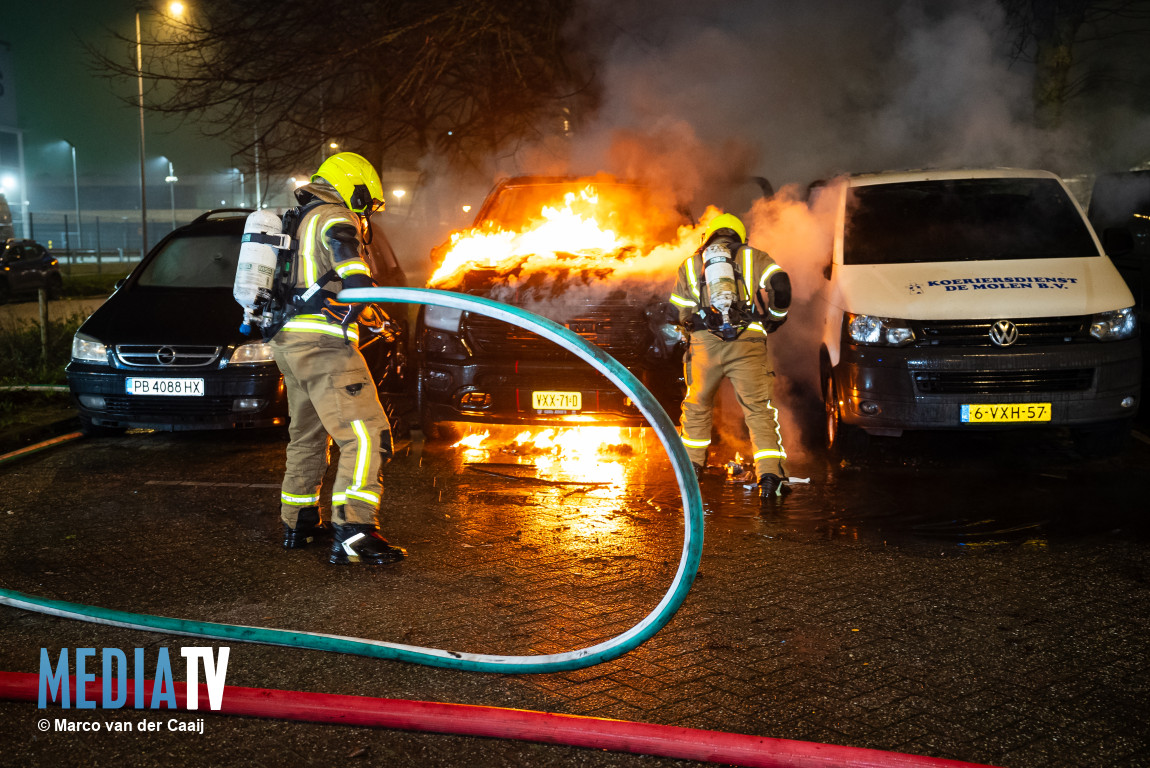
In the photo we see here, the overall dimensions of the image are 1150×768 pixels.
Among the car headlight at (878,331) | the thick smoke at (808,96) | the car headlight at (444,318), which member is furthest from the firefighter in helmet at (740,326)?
the thick smoke at (808,96)

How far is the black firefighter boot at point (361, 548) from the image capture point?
5.05m

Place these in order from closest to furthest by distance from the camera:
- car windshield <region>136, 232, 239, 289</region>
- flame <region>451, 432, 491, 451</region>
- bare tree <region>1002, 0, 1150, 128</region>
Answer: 1. flame <region>451, 432, 491, 451</region>
2. car windshield <region>136, 232, 239, 289</region>
3. bare tree <region>1002, 0, 1150, 128</region>

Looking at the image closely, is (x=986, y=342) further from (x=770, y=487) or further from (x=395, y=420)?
(x=395, y=420)

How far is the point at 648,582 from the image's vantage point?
478cm

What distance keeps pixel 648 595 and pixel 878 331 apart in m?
2.95

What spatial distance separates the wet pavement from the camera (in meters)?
3.31

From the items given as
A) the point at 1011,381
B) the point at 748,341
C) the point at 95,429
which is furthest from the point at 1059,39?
the point at 95,429

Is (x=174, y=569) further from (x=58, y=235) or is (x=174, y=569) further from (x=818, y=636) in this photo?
(x=58, y=235)

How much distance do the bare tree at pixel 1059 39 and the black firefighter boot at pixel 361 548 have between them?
27.7ft

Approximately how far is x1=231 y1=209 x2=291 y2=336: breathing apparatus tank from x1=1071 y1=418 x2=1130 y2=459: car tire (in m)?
5.33

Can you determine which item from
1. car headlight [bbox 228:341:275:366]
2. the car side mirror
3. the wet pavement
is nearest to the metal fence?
car headlight [bbox 228:341:275:366]

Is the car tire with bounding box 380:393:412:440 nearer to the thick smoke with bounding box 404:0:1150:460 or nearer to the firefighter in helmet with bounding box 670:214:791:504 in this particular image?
the firefighter in helmet with bounding box 670:214:791:504

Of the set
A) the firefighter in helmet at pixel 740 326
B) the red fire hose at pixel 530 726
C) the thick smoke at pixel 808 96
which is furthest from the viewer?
the thick smoke at pixel 808 96

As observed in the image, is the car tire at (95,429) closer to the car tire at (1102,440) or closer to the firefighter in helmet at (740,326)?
the firefighter in helmet at (740,326)
